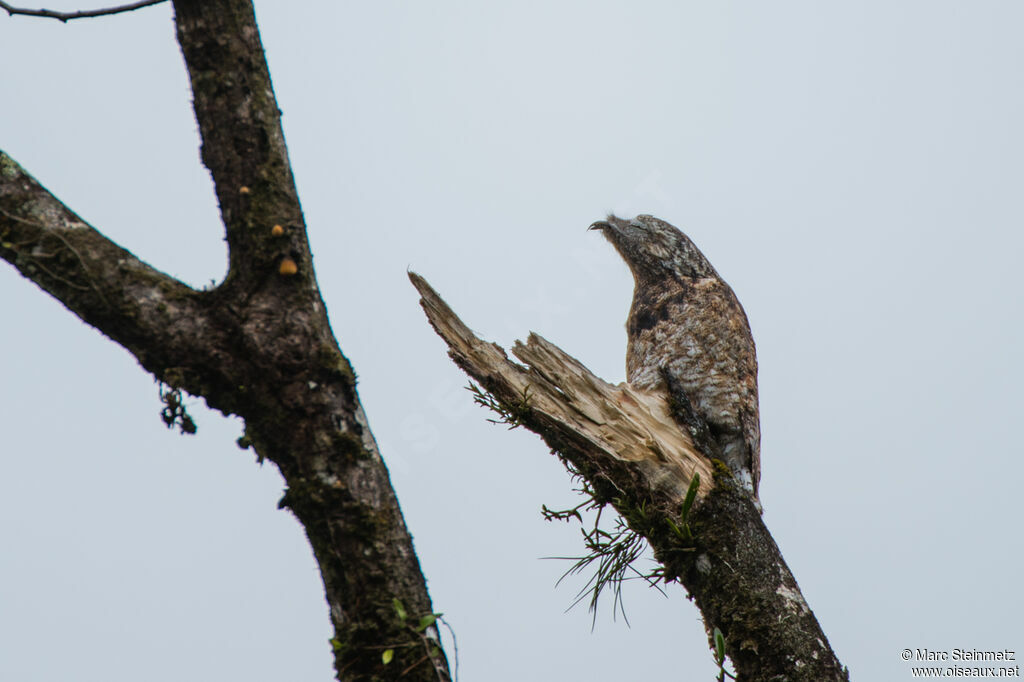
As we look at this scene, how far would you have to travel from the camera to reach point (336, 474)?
222cm

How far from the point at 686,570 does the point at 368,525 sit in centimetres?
212

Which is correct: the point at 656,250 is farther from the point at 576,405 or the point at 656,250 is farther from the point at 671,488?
the point at 671,488

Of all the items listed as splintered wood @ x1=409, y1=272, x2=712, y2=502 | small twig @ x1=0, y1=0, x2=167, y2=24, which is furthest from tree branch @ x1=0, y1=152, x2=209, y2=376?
splintered wood @ x1=409, y1=272, x2=712, y2=502

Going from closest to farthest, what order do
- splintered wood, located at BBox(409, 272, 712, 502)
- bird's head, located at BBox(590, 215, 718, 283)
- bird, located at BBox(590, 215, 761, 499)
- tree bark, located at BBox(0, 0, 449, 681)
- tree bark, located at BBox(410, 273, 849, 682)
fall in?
tree bark, located at BBox(0, 0, 449, 681) < tree bark, located at BBox(410, 273, 849, 682) < splintered wood, located at BBox(409, 272, 712, 502) < bird, located at BBox(590, 215, 761, 499) < bird's head, located at BBox(590, 215, 718, 283)

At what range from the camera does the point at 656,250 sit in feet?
17.8

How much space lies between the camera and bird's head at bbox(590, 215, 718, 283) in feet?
17.4

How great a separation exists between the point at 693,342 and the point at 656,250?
2.86 feet

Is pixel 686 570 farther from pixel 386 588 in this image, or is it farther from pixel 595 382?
pixel 386 588

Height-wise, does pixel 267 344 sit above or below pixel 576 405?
below

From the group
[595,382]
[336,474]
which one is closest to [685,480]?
[595,382]

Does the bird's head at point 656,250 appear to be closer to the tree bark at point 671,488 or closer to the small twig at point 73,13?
the tree bark at point 671,488

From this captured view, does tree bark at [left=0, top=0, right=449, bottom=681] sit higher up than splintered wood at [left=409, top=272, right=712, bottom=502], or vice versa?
splintered wood at [left=409, top=272, right=712, bottom=502]

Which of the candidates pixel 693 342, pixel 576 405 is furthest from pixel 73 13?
pixel 693 342

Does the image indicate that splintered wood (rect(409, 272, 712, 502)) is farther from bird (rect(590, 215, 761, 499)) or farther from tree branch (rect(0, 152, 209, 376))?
tree branch (rect(0, 152, 209, 376))
